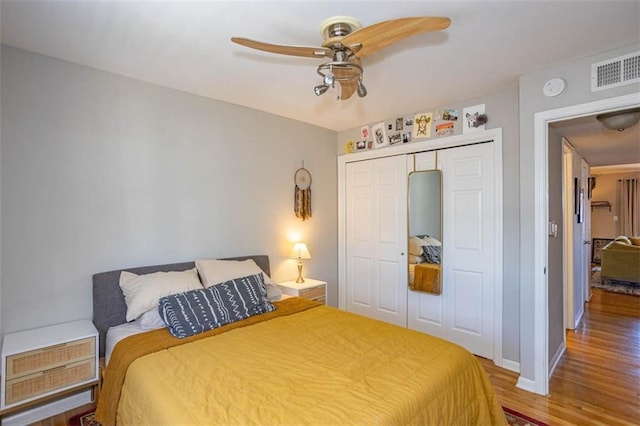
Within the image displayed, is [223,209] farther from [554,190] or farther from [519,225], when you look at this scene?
[554,190]

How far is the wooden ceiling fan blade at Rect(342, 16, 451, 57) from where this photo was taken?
1.45 metres

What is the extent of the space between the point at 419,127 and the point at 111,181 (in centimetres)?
288

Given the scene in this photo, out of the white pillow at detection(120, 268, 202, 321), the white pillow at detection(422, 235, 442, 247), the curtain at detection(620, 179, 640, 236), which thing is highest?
the curtain at detection(620, 179, 640, 236)

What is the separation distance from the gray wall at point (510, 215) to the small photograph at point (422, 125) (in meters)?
0.61

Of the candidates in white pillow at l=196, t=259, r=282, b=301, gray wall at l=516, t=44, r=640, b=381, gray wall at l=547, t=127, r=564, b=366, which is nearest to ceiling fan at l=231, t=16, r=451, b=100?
gray wall at l=516, t=44, r=640, b=381

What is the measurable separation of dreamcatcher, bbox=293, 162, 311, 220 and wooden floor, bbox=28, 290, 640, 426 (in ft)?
7.58

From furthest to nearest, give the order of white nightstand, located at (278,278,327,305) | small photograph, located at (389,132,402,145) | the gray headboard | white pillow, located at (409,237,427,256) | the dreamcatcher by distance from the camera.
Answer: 1. the dreamcatcher
2. small photograph, located at (389,132,402,145)
3. white pillow, located at (409,237,427,256)
4. white nightstand, located at (278,278,327,305)
5. the gray headboard

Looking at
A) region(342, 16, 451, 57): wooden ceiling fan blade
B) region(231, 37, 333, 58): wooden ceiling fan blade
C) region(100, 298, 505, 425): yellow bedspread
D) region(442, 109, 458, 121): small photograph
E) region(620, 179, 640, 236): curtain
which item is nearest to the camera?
region(100, 298, 505, 425): yellow bedspread

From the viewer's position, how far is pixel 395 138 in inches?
144

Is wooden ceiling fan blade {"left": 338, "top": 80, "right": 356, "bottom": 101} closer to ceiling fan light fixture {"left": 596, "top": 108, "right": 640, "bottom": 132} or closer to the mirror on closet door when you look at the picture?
the mirror on closet door

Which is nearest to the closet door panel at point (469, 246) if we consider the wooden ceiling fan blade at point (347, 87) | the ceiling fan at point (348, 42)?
the wooden ceiling fan blade at point (347, 87)

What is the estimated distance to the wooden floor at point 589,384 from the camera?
2.21 m

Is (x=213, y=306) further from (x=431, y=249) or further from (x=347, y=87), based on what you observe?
(x=431, y=249)

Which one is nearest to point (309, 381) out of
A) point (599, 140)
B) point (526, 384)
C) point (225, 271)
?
point (225, 271)
